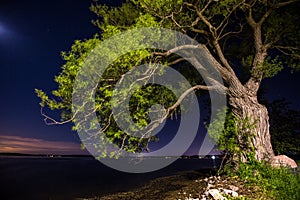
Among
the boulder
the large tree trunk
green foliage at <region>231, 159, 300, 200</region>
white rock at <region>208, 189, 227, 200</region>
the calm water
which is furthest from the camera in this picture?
the calm water

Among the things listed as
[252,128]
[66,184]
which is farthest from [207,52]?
[66,184]

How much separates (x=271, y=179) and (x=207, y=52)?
7.50m

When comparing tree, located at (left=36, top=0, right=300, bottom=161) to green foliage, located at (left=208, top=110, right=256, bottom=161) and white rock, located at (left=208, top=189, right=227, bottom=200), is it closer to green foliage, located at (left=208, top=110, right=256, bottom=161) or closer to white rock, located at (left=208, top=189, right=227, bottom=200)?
green foliage, located at (left=208, top=110, right=256, bottom=161)

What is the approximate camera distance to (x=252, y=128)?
13328 millimetres

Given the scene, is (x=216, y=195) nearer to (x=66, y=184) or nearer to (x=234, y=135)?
(x=234, y=135)

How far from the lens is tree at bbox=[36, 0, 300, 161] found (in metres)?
11.5

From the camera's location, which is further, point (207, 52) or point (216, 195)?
point (207, 52)

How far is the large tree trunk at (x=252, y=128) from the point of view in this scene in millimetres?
13281

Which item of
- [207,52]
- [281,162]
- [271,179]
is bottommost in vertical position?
[271,179]

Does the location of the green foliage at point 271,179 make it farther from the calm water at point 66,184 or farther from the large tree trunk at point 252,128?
the calm water at point 66,184

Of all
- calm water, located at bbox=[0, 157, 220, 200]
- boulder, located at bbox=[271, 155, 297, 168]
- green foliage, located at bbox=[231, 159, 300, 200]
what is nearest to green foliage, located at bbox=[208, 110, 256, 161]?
green foliage, located at bbox=[231, 159, 300, 200]

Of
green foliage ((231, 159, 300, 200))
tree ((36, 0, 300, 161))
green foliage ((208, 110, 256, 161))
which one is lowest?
green foliage ((231, 159, 300, 200))

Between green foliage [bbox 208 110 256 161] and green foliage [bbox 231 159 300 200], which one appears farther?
green foliage [bbox 208 110 256 161]

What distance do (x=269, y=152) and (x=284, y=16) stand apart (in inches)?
349
